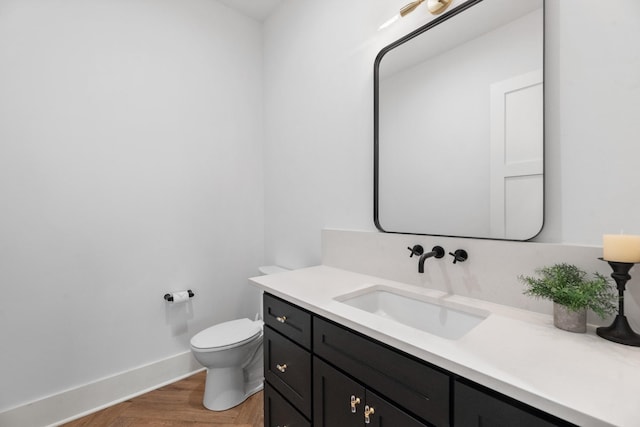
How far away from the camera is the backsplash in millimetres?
850

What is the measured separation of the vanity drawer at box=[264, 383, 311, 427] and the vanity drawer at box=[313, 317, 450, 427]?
13.3 inches

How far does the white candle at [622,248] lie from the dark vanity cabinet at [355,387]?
46 centimetres

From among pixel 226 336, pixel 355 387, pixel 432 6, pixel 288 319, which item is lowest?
pixel 226 336

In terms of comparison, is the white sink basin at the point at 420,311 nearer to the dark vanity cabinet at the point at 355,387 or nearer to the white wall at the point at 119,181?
the dark vanity cabinet at the point at 355,387

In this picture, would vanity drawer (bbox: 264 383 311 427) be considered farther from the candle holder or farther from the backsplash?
the candle holder

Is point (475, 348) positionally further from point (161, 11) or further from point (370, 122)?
point (161, 11)

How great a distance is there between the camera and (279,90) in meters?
2.27

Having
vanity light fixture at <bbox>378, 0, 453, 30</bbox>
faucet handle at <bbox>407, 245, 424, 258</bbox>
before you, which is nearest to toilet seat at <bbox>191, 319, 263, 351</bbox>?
faucet handle at <bbox>407, 245, 424, 258</bbox>

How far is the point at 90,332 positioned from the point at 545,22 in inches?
106

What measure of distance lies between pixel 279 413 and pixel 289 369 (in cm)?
25

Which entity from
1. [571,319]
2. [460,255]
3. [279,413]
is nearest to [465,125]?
[460,255]

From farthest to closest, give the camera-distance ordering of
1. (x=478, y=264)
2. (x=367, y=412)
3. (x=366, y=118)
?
(x=366, y=118) < (x=478, y=264) < (x=367, y=412)

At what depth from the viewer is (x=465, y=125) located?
1.17 metres

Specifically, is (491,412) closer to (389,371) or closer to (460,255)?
(389,371)
